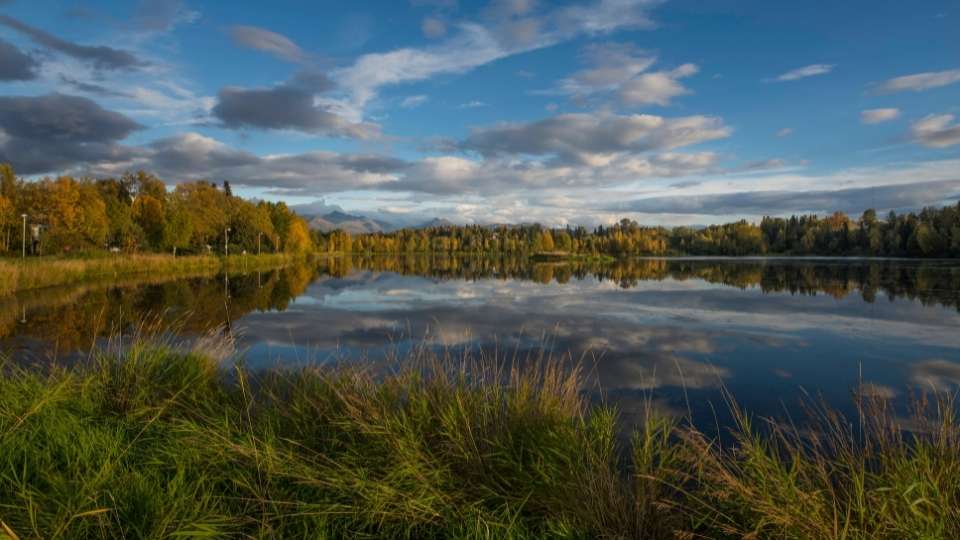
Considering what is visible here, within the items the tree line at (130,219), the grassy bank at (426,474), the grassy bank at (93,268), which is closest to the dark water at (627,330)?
the grassy bank at (426,474)

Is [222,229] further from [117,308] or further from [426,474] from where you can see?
[426,474]

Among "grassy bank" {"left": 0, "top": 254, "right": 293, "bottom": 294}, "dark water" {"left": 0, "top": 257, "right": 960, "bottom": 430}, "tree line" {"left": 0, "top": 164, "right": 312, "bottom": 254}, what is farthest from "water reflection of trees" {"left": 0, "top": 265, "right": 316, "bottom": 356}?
A: "tree line" {"left": 0, "top": 164, "right": 312, "bottom": 254}

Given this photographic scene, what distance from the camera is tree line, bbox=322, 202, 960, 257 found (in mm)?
91000

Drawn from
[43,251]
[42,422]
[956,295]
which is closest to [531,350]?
[42,422]

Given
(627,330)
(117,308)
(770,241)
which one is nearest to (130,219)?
(117,308)

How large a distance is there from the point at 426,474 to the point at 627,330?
39.4 feet

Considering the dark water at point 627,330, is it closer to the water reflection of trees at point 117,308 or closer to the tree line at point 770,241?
the water reflection of trees at point 117,308

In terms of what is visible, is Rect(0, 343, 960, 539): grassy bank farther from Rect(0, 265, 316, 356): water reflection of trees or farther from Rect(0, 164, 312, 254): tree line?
Rect(0, 164, 312, 254): tree line

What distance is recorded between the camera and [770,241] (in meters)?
159

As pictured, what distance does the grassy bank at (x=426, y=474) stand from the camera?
3.65m

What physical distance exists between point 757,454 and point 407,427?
9.88 ft

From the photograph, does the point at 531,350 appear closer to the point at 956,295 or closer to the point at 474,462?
the point at 474,462

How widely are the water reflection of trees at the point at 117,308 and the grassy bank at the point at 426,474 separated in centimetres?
477

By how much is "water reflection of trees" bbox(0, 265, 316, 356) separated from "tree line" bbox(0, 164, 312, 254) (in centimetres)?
1495
